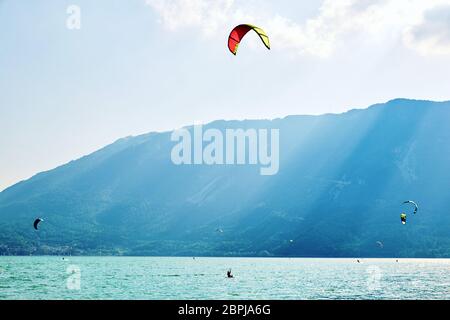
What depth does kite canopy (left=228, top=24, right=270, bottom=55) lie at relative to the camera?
2877cm

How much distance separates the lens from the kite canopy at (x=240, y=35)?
28.8 metres

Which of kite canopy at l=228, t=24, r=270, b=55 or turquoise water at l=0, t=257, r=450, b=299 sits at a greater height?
kite canopy at l=228, t=24, r=270, b=55

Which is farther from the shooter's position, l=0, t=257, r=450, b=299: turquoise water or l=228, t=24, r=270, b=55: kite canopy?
l=0, t=257, r=450, b=299: turquoise water

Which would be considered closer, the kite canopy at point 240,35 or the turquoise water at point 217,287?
the kite canopy at point 240,35

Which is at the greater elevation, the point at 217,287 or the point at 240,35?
the point at 240,35

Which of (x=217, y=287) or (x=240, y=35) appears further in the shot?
(x=217, y=287)

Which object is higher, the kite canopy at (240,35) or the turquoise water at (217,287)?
the kite canopy at (240,35)

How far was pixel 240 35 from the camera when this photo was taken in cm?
3170
